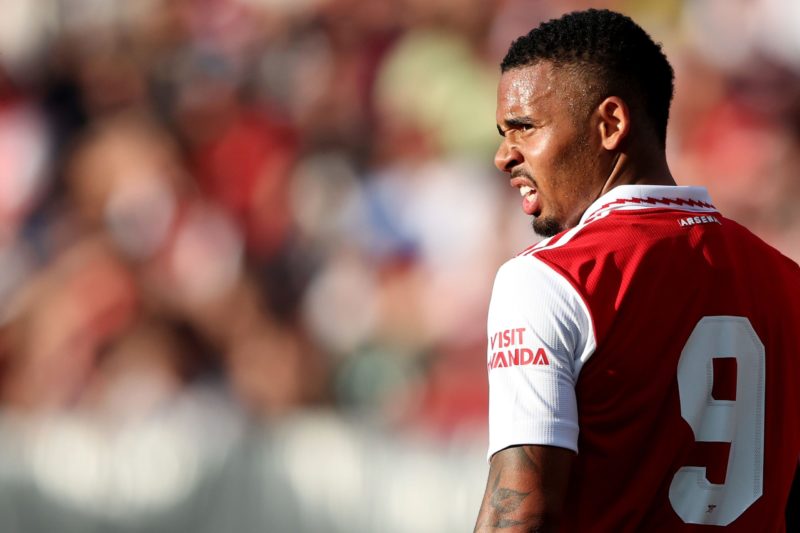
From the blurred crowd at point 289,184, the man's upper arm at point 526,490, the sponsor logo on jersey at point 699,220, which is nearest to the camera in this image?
the man's upper arm at point 526,490

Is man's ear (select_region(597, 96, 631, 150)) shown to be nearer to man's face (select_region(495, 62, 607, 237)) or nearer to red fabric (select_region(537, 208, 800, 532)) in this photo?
man's face (select_region(495, 62, 607, 237))

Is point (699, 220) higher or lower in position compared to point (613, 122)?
lower

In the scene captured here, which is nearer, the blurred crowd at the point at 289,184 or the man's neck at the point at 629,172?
the man's neck at the point at 629,172

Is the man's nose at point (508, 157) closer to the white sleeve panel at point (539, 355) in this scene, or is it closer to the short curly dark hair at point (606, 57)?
the short curly dark hair at point (606, 57)

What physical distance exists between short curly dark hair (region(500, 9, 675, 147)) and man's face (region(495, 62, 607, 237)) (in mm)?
24

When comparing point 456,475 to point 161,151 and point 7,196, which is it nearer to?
point 161,151

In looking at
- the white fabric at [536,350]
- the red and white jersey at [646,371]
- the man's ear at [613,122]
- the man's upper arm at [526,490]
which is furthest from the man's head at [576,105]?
the man's upper arm at [526,490]

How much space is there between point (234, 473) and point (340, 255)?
1024mm

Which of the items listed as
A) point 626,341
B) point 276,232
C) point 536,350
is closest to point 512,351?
point 536,350

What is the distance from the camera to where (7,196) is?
505 centimetres

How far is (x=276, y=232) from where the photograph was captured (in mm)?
4895

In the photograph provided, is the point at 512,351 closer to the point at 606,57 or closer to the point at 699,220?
the point at 699,220

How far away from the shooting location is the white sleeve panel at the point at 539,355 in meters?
1.60

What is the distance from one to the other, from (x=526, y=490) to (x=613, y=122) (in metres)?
0.65
